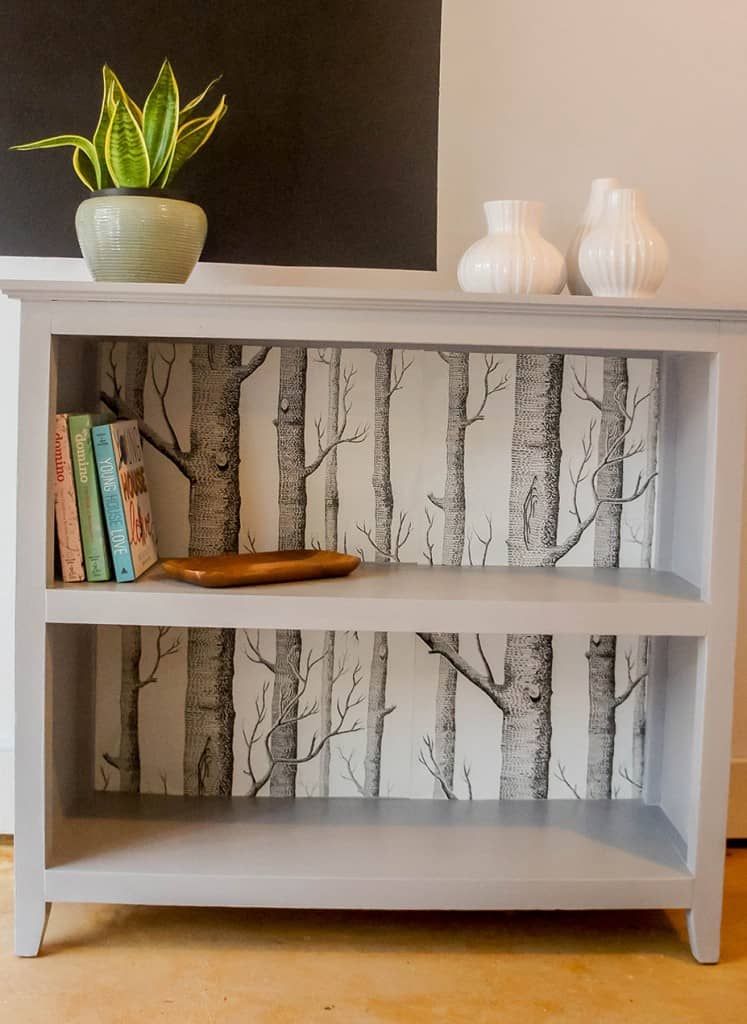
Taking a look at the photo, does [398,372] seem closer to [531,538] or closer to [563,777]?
[531,538]

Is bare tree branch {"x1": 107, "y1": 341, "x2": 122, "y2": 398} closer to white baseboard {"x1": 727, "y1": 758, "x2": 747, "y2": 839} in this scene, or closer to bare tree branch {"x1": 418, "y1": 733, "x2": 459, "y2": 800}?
bare tree branch {"x1": 418, "y1": 733, "x2": 459, "y2": 800}

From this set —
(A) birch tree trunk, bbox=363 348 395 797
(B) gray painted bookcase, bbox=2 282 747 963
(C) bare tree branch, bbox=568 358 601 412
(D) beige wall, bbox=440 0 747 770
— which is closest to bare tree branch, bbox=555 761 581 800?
(B) gray painted bookcase, bbox=2 282 747 963

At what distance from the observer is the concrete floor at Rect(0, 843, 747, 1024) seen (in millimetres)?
1440

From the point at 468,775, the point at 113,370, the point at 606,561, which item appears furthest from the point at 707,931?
the point at 113,370

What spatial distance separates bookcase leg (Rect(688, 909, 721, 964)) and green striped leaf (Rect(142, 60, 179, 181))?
1425mm

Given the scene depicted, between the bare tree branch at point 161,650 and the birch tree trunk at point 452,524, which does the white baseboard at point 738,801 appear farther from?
the bare tree branch at point 161,650

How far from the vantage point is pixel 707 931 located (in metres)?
1.59

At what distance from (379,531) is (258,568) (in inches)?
13.6

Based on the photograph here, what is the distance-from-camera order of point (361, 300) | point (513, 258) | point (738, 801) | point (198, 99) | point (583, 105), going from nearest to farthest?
point (361, 300) → point (513, 258) → point (198, 99) → point (583, 105) → point (738, 801)

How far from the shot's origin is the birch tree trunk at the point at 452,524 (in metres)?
1.88

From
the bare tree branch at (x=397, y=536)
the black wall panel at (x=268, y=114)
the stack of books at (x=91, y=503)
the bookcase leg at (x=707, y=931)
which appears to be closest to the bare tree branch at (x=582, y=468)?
the bare tree branch at (x=397, y=536)

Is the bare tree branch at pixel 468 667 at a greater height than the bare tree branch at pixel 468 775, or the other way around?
the bare tree branch at pixel 468 667

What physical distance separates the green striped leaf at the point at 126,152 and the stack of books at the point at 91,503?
0.37 m

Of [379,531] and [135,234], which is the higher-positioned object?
[135,234]
